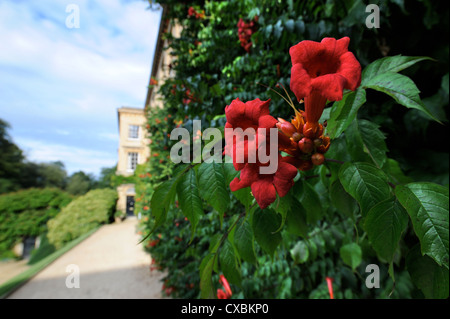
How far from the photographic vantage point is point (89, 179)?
516 inches

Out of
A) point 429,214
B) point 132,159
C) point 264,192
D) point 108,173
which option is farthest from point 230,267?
point 108,173

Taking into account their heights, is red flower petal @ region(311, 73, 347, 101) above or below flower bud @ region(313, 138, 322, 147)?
above

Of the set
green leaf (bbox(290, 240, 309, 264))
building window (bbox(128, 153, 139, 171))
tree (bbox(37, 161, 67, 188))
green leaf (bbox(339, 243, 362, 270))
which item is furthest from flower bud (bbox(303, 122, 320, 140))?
tree (bbox(37, 161, 67, 188))

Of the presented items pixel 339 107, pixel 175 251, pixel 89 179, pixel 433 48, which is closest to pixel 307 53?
pixel 339 107

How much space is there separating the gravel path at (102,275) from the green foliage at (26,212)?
706cm

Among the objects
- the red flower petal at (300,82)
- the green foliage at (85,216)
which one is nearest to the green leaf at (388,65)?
the red flower petal at (300,82)

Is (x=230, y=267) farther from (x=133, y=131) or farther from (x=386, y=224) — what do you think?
(x=133, y=131)

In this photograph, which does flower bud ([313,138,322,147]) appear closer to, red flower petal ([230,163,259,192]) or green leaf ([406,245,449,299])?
red flower petal ([230,163,259,192])

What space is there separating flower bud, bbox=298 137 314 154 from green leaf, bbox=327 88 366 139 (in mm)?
60

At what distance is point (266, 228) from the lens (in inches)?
21.9

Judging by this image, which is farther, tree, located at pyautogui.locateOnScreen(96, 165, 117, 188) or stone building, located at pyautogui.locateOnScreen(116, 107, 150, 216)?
tree, located at pyautogui.locateOnScreen(96, 165, 117, 188)

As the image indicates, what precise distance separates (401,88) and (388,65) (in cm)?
9

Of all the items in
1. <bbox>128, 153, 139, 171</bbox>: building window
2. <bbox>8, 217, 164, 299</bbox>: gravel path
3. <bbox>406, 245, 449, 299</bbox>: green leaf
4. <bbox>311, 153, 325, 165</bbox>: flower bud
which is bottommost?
<bbox>8, 217, 164, 299</bbox>: gravel path

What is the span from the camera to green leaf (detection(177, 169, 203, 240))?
1.69ft
